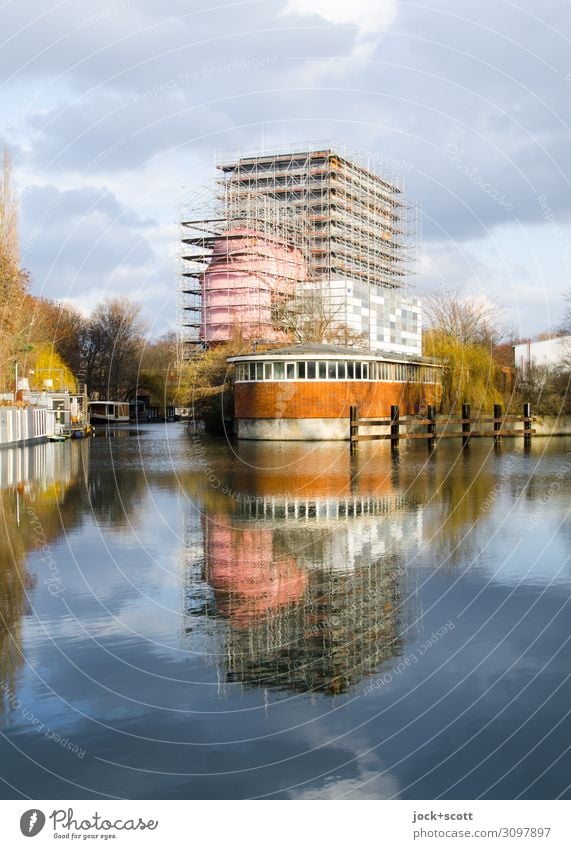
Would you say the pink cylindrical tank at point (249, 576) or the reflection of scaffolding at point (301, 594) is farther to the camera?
the pink cylindrical tank at point (249, 576)

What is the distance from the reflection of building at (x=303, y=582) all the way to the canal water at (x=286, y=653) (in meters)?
0.05

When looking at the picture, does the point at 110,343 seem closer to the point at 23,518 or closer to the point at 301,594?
the point at 23,518

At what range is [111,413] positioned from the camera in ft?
400

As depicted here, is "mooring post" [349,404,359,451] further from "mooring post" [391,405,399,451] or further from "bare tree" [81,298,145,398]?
"bare tree" [81,298,145,398]

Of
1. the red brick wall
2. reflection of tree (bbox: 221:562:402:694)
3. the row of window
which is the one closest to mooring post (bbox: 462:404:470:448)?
the red brick wall

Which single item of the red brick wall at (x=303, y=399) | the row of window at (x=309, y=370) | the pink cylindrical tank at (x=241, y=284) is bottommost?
the red brick wall at (x=303, y=399)

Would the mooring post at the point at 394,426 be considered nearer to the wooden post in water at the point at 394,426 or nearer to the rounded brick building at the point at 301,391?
the wooden post in water at the point at 394,426

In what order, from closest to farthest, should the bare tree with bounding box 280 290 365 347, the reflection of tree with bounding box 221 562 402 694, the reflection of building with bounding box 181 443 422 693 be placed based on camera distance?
the reflection of tree with bounding box 221 562 402 694 < the reflection of building with bounding box 181 443 422 693 < the bare tree with bounding box 280 290 365 347

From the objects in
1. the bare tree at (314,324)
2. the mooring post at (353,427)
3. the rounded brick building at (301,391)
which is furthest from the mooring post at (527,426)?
the bare tree at (314,324)

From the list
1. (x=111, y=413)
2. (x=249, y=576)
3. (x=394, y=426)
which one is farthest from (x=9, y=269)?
(x=111, y=413)

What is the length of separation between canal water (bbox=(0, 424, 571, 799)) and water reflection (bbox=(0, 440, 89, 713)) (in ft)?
0.20

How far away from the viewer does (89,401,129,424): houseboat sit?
4478 inches

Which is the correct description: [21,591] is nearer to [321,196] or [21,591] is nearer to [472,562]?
[472,562]

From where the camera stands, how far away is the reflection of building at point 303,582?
994cm
